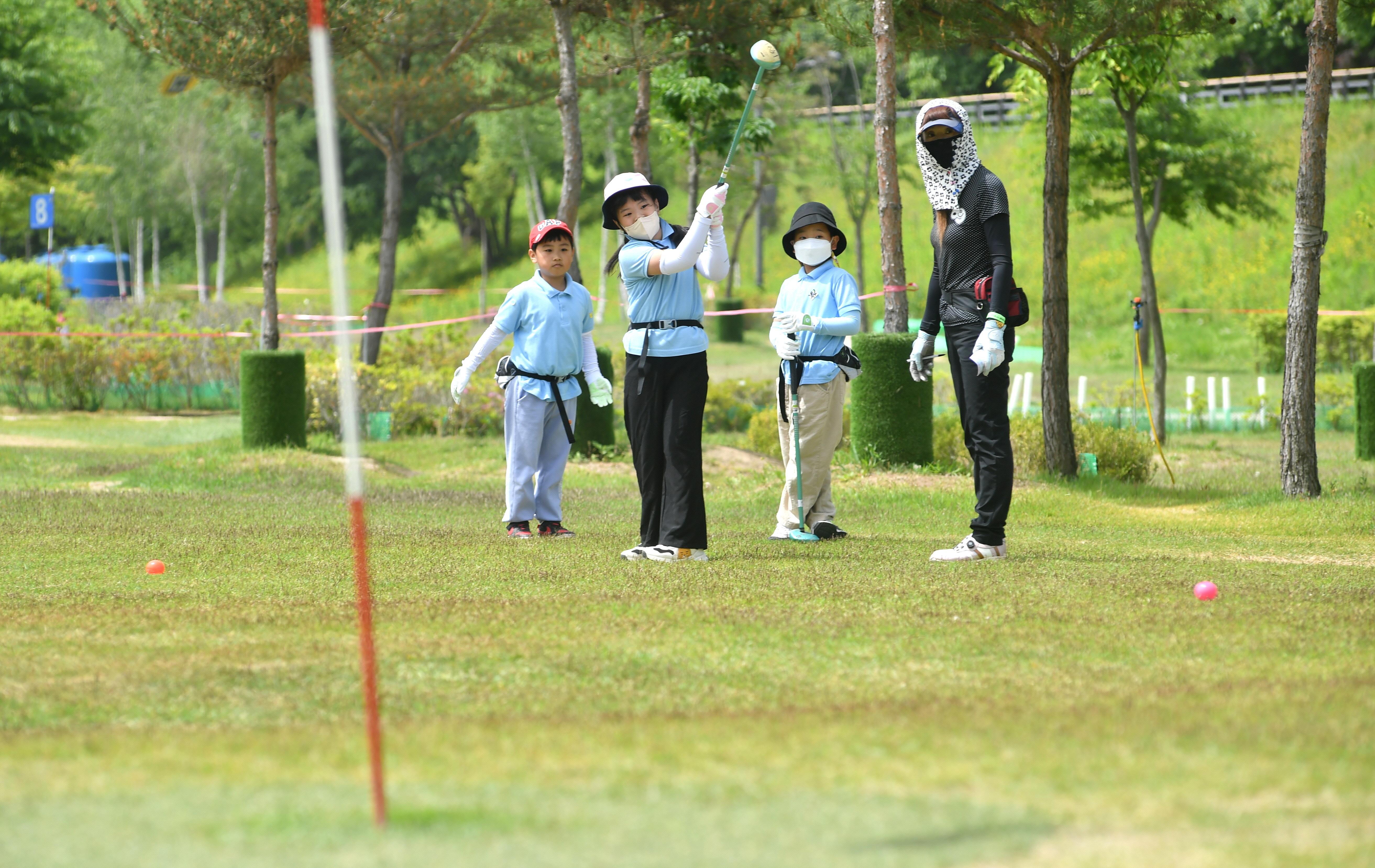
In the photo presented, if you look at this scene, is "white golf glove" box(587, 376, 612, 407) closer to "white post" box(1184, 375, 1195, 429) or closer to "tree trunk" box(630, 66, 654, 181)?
"tree trunk" box(630, 66, 654, 181)

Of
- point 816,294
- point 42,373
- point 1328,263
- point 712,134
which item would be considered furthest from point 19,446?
point 1328,263

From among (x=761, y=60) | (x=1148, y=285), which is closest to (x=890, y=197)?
(x=761, y=60)

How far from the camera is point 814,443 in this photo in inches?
352

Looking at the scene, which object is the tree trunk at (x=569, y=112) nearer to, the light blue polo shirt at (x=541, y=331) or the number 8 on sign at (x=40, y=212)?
the light blue polo shirt at (x=541, y=331)

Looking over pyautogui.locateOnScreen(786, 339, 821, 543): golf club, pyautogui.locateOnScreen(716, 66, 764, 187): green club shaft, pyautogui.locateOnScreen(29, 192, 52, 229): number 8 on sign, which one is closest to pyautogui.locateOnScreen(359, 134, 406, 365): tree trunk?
pyautogui.locateOnScreen(29, 192, 52, 229): number 8 on sign

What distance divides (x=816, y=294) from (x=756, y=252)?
43031 millimetres

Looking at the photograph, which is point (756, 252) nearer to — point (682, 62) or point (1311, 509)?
point (682, 62)

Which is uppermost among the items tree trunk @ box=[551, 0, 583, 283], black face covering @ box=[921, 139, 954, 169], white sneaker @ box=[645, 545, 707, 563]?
tree trunk @ box=[551, 0, 583, 283]

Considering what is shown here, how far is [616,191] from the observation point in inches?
306

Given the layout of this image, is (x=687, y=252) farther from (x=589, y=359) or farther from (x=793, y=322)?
(x=589, y=359)

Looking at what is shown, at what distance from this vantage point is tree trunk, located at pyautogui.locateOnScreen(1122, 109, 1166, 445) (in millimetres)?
18438

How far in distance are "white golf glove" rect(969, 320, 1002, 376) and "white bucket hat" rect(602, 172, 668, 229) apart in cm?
177

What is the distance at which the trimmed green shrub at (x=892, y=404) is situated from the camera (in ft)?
42.5

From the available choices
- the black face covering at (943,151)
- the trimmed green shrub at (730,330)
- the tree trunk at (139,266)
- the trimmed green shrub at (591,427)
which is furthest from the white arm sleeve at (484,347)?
the tree trunk at (139,266)
